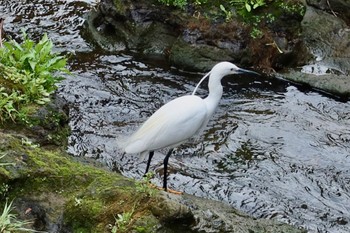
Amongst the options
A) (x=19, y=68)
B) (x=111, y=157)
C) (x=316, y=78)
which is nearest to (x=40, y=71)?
(x=19, y=68)

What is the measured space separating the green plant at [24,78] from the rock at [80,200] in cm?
152

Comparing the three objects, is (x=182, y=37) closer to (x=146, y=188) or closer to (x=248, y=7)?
(x=248, y=7)

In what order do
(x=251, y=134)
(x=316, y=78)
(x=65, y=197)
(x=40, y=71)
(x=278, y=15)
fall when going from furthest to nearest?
(x=278, y=15) → (x=316, y=78) → (x=251, y=134) → (x=40, y=71) → (x=65, y=197)

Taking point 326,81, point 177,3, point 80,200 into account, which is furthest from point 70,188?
point 177,3

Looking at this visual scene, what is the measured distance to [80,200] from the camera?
4.40 m

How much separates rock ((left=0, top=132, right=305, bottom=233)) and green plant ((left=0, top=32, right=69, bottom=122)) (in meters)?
1.52

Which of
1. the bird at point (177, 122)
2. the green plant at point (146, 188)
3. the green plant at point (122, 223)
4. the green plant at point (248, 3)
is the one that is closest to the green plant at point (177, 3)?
the green plant at point (248, 3)

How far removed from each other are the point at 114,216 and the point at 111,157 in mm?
3057

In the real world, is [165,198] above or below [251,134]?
above

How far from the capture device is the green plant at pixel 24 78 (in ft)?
20.8

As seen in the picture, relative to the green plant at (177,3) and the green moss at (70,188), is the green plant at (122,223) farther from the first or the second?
the green plant at (177,3)

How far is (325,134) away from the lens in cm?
797

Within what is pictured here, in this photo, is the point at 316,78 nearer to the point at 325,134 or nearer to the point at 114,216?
the point at 325,134

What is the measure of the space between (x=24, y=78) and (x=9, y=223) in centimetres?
313
